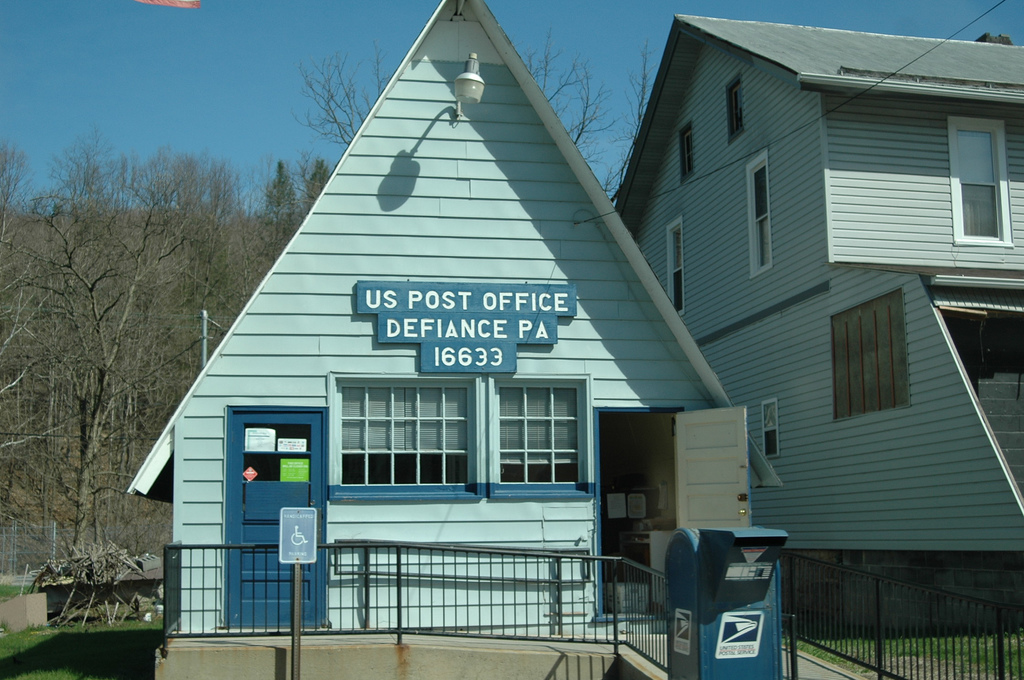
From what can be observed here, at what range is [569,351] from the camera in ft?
35.6

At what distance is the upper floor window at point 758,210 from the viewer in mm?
16672

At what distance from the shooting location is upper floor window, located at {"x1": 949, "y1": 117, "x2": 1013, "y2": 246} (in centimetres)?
1478

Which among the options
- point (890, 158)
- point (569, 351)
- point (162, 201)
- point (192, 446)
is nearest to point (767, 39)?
point (890, 158)

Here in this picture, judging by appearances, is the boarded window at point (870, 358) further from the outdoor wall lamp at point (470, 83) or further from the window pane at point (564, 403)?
the outdoor wall lamp at point (470, 83)

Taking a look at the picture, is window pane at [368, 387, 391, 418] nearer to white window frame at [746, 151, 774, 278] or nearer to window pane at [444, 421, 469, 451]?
window pane at [444, 421, 469, 451]

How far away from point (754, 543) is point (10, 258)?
28.8 metres

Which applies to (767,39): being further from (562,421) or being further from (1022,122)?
(562,421)

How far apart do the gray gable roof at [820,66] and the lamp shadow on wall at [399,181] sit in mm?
6436

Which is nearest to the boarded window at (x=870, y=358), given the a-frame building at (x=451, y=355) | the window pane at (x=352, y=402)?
the a-frame building at (x=451, y=355)

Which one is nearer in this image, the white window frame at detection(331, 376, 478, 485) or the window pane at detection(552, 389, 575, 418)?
the white window frame at detection(331, 376, 478, 485)

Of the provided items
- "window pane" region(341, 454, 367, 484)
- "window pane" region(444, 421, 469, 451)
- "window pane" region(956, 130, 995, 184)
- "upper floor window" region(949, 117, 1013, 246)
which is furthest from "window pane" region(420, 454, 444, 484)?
"window pane" region(956, 130, 995, 184)

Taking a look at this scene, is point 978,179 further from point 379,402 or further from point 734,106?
point 379,402

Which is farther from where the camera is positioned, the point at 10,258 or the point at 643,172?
the point at 10,258

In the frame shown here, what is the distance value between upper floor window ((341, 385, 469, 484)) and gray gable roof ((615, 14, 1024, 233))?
7524mm
